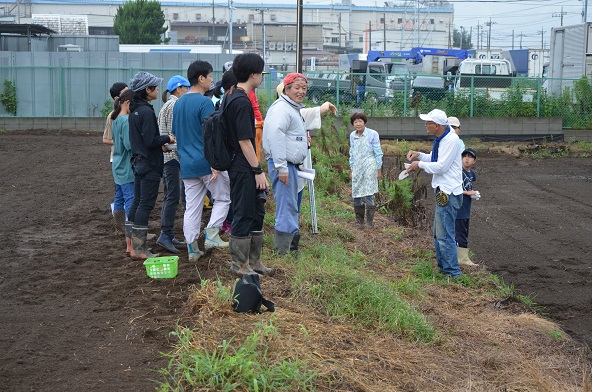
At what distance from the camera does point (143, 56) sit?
3111cm

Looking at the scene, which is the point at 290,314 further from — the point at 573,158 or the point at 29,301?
the point at 573,158

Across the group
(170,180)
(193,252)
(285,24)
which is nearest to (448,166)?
(193,252)

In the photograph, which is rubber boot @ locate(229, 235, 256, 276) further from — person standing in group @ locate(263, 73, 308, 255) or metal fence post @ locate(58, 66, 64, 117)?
metal fence post @ locate(58, 66, 64, 117)

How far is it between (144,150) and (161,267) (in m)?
1.32

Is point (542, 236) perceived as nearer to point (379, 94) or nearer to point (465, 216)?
point (465, 216)

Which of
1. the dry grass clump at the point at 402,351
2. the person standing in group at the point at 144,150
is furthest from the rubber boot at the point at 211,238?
the dry grass clump at the point at 402,351

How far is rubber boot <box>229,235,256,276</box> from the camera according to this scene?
6.47m

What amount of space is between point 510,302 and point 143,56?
25.8 m

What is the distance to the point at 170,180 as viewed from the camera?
818 cm

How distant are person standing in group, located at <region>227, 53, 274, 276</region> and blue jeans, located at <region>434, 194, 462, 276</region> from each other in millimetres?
2593

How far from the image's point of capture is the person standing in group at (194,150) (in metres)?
7.25

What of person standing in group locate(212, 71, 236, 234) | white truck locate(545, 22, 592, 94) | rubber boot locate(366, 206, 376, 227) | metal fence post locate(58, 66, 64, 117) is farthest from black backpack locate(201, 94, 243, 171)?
metal fence post locate(58, 66, 64, 117)

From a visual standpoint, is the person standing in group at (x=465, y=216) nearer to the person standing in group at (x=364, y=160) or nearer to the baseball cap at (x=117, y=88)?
the person standing in group at (x=364, y=160)

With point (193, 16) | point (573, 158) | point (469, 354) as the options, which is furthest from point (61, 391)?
point (193, 16)
